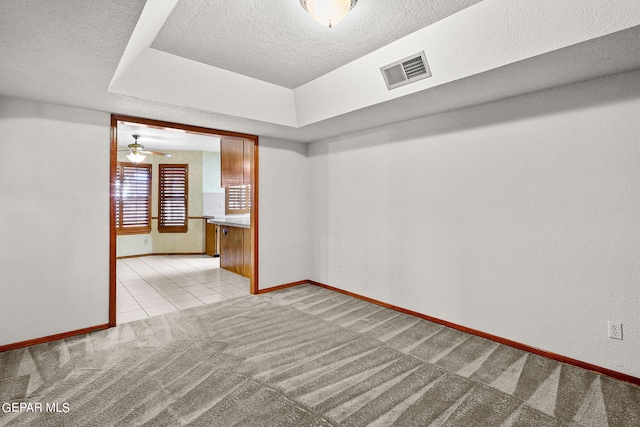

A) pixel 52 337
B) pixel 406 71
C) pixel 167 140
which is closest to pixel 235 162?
pixel 167 140

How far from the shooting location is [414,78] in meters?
2.60

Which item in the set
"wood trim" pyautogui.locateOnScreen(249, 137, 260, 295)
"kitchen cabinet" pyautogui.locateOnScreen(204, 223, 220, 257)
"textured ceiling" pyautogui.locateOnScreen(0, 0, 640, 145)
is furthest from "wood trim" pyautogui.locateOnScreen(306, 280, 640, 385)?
"kitchen cabinet" pyautogui.locateOnScreen(204, 223, 220, 257)

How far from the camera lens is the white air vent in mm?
2496

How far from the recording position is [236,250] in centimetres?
566

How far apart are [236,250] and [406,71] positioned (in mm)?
4236

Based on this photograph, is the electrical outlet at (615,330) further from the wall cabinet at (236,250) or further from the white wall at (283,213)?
the wall cabinet at (236,250)

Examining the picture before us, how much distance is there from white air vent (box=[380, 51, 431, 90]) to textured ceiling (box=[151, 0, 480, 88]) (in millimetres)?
193

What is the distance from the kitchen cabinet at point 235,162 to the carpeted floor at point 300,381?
280 centimetres

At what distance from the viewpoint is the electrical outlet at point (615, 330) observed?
88.7 inches

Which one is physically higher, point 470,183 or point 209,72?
point 209,72

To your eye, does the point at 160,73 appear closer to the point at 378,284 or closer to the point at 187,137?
the point at 378,284

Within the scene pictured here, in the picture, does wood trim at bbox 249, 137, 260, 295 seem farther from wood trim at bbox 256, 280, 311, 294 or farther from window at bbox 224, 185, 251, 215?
window at bbox 224, 185, 251, 215

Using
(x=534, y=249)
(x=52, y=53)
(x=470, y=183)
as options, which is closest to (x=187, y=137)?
(x=52, y=53)

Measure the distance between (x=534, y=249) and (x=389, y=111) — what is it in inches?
73.2
